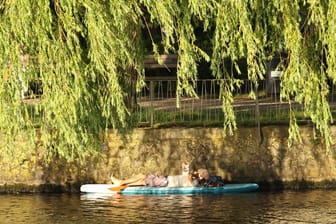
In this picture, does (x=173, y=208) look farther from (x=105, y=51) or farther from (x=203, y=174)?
(x=105, y=51)

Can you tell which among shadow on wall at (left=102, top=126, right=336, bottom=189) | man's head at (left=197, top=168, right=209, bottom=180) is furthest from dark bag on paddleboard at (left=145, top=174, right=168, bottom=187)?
man's head at (left=197, top=168, right=209, bottom=180)

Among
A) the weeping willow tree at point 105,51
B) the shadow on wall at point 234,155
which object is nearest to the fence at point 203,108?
the shadow on wall at point 234,155

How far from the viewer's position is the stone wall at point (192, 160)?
24.1 metres

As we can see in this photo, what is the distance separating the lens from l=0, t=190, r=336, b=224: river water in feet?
64.0

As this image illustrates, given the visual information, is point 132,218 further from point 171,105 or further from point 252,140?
point 171,105

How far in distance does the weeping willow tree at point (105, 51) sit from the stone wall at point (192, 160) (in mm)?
8032

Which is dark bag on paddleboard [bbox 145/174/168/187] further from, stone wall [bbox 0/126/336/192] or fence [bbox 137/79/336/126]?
fence [bbox 137/79/336/126]

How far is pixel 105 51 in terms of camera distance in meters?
14.7

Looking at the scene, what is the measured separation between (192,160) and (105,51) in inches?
394

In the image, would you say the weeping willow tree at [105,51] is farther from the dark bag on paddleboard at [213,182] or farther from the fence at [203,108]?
the fence at [203,108]

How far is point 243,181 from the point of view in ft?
79.8

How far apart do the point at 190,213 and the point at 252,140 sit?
438 cm

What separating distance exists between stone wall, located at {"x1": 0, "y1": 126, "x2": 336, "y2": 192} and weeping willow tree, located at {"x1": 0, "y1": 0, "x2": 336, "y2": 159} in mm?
8032

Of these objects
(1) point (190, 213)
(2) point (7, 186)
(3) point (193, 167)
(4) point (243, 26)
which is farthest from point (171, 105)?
(4) point (243, 26)
